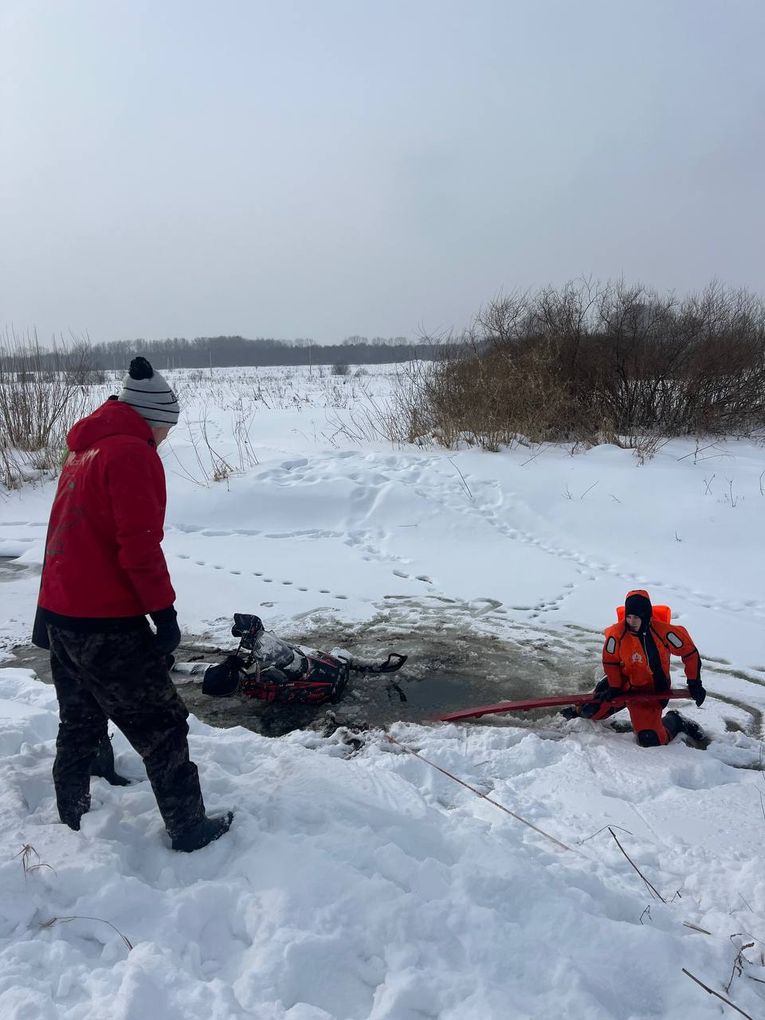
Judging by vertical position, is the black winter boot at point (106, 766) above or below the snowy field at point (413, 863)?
above

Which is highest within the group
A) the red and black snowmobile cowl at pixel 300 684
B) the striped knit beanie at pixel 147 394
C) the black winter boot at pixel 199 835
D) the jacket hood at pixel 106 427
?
the striped knit beanie at pixel 147 394

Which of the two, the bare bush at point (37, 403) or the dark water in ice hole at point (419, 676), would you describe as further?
the bare bush at point (37, 403)

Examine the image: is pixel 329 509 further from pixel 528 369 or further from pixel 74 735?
Result: pixel 74 735

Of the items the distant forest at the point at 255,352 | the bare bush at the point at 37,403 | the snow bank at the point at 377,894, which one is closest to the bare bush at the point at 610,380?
the bare bush at the point at 37,403

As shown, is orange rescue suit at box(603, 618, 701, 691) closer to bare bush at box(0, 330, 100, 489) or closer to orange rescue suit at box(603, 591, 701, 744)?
orange rescue suit at box(603, 591, 701, 744)

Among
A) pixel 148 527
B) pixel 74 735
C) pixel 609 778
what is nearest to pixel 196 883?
pixel 74 735

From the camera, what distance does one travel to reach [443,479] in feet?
31.2

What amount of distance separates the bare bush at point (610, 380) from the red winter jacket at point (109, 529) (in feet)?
30.2

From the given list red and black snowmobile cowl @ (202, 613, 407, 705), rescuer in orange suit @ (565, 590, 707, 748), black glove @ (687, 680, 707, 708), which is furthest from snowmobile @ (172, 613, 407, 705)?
black glove @ (687, 680, 707, 708)

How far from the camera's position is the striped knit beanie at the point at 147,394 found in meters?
2.58

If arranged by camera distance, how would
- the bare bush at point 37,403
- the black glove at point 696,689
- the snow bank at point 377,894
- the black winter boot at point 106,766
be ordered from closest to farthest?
the snow bank at point 377,894
the black winter boot at point 106,766
the black glove at point 696,689
the bare bush at point 37,403

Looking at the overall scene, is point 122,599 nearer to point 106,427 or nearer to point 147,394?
point 106,427

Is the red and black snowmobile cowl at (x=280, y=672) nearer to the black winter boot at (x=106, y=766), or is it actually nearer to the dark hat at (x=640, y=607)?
the black winter boot at (x=106, y=766)

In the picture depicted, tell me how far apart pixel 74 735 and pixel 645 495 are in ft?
24.7
